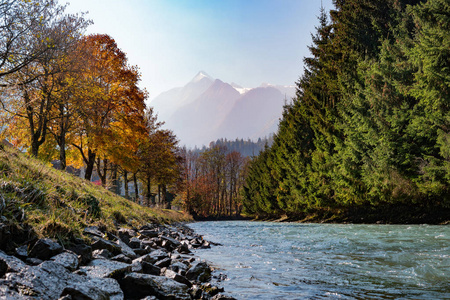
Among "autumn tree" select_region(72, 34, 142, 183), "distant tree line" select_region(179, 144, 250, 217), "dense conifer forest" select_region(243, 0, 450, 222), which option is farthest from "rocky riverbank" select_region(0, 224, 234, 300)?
"distant tree line" select_region(179, 144, 250, 217)

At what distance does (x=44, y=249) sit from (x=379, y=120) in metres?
20.5

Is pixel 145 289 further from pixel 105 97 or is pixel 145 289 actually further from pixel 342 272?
pixel 105 97

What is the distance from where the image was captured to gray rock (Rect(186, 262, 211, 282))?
5.00 m

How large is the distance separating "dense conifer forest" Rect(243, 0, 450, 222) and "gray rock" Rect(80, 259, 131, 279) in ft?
56.5

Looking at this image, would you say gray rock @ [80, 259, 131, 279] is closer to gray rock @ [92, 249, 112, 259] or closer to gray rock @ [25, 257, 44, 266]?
gray rock @ [92, 249, 112, 259]

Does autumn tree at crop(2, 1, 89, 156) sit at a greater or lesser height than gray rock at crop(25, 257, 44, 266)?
greater

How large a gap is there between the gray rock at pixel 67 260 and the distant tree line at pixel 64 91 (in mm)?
11194

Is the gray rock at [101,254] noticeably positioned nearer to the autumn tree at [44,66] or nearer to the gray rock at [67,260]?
the gray rock at [67,260]

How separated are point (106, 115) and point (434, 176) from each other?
21820mm

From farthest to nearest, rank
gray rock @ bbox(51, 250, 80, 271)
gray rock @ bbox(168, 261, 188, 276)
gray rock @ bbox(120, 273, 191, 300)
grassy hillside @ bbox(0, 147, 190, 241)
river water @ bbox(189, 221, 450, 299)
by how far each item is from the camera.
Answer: gray rock @ bbox(168, 261, 188, 276) < river water @ bbox(189, 221, 450, 299) < grassy hillside @ bbox(0, 147, 190, 241) < gray rock @ bbox(120, 273, 191, 300) < gray rock @ bbox(51, 250, 80, 271)

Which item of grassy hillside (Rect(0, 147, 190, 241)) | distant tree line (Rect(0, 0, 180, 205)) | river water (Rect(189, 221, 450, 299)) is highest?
distant tree line (Rect(0, 0, 180, 205))

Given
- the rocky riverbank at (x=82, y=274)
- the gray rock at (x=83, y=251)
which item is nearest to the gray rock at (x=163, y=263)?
the rocky riverbank at (x=82, y=274)

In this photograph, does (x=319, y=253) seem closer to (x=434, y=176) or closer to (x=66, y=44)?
(x=434, y=176)

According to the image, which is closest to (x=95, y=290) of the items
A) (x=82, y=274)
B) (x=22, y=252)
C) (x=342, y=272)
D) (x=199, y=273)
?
(x=82, y=274)
